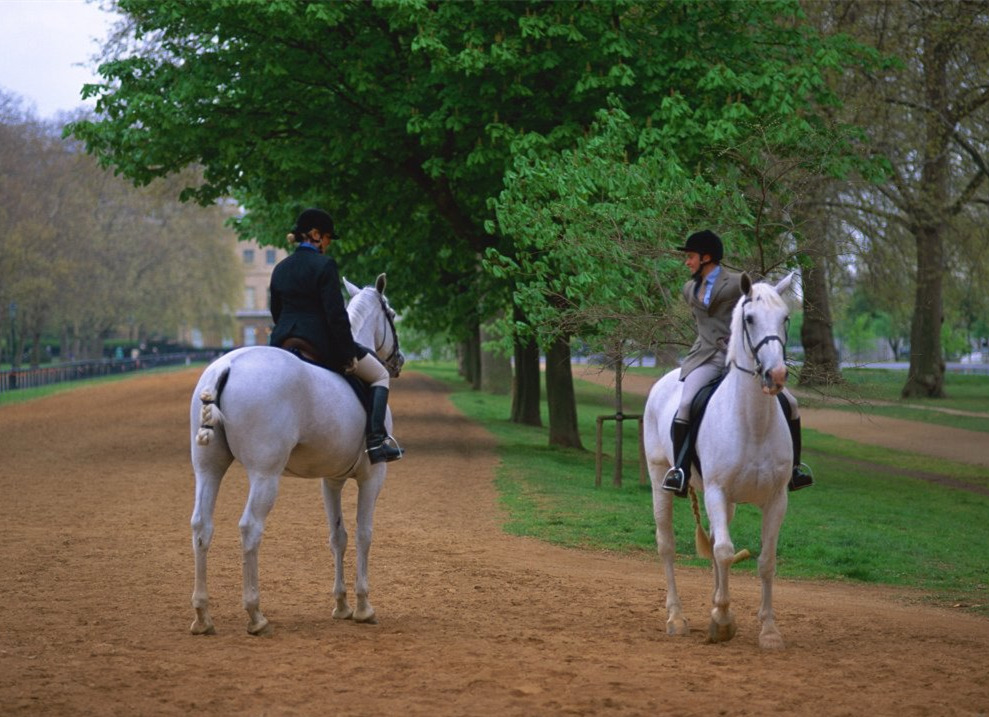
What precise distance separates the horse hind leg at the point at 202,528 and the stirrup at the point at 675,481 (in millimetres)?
3502

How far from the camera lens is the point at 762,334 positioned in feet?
31.5

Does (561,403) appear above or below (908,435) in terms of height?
above

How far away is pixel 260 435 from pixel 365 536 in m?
1.49

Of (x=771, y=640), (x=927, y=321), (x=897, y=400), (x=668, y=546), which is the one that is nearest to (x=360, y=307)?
(x=668, y=546)

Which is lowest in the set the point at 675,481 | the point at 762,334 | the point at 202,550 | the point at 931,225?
the point at 202,550

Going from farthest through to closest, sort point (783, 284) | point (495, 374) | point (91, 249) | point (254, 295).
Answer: point (254, 295), point (91, 249), point (495, 374), point (783, 284)

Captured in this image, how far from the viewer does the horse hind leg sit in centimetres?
1009

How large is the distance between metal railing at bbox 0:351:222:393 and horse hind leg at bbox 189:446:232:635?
2009 inches

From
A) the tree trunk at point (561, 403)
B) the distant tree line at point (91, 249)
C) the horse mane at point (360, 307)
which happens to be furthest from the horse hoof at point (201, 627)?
the distant tree line at point (91, 249)

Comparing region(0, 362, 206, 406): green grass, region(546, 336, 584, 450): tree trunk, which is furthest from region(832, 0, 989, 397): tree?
region(0, 362, 206, 406): green grass

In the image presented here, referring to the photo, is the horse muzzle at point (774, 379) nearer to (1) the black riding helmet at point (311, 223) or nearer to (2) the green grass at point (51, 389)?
(1) the black riding helmet at point (311, 223)

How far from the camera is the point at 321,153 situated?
28.2m

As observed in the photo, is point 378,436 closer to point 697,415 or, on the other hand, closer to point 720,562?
point 697,415

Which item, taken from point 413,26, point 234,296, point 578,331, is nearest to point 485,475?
point 578,331
